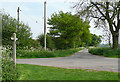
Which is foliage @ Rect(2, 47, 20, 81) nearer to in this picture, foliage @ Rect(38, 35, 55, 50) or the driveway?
the driveway

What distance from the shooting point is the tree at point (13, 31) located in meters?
16.9

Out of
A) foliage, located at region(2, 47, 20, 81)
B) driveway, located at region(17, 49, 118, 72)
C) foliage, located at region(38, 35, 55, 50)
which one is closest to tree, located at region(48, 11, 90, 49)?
foliage, located at region(38, 35, 55, 50)

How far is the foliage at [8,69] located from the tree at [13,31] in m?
11.1

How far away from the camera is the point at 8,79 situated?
17.5 feet

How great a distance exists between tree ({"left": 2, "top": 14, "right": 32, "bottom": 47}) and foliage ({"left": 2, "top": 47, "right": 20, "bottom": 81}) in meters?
11.1

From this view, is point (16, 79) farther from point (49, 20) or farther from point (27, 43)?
point (49, 20)

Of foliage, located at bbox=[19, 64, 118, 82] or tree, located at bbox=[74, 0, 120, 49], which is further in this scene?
tree, located at bbox=[74, 0, 120, 49]

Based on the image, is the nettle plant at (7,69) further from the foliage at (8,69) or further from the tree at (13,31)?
the tree at (13,31)

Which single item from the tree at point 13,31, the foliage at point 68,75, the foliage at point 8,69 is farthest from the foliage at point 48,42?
the foliage at point 8,69

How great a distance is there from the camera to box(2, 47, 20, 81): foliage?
535 cm

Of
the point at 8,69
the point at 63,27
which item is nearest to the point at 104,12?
the point at 63,27

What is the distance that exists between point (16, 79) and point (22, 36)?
1303 cm

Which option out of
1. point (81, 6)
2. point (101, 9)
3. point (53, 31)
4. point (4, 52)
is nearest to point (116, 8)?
point (101, 9)

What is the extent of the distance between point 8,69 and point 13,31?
12552 mm
